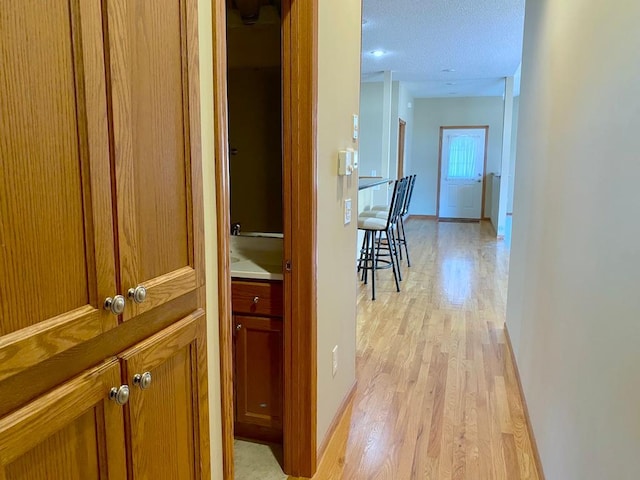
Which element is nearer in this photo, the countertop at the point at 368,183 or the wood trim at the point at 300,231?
the wood trim at the point at 300,231

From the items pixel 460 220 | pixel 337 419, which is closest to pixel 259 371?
pixel 337 419

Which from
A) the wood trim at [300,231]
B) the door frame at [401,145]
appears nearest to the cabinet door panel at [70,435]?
the wood trim at [300,231]

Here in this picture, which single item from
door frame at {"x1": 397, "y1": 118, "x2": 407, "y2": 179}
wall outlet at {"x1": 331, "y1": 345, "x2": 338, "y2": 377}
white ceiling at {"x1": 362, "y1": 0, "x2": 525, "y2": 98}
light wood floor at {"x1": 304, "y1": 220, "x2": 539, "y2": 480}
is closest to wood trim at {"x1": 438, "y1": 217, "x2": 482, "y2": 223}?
door frame at {"x1": 397, "y1": 118, "x2": 407, "y2": 179}

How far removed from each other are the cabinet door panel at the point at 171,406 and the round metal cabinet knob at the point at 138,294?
0.10 metres

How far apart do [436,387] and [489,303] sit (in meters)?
1.86

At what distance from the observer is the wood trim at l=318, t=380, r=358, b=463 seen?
2.10 metres

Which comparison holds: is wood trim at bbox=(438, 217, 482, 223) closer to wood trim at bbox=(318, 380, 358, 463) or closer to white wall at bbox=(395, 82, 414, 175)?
white wall at bbox=(395, 82, 414, 175)

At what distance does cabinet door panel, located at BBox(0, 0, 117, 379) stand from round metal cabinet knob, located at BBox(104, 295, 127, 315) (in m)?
0.01

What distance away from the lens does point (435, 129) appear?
406 inches

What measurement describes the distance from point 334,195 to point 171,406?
1.28 metres

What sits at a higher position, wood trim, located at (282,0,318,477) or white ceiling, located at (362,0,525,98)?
white ceiling, located at (362,0,525,98)

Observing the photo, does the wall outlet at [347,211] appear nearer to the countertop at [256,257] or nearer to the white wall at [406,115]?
the countertop at [256,257]

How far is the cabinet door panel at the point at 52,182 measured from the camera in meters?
0.61

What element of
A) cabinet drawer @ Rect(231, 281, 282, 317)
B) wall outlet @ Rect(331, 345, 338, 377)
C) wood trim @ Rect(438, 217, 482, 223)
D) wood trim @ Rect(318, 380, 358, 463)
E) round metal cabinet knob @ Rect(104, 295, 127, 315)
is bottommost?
wood trim @ Rect(318, 380, 358, 463)
